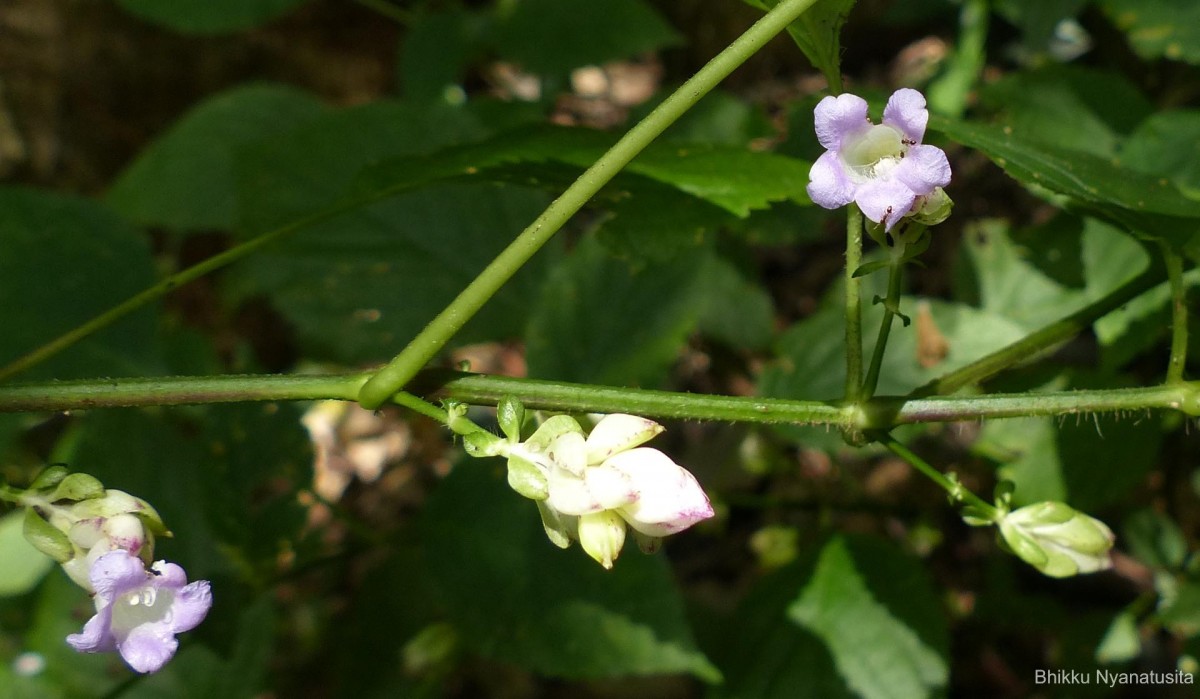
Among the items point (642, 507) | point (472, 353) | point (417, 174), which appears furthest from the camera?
point (472, 353)

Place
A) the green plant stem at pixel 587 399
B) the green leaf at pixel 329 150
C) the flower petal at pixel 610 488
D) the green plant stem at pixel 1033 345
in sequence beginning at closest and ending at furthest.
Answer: the flower petal at pixel 610 488 → the green plant stem at pixel 587 399 → the green plant stem at pixel 1033 345 → the green leaf at pixel 329 150

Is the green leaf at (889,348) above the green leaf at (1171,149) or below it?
below

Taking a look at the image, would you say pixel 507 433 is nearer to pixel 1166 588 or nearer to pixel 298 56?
pixel 1166 588

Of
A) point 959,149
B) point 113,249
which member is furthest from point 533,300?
point 959,149

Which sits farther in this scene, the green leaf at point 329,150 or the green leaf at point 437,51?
the green leaf at point 437,51

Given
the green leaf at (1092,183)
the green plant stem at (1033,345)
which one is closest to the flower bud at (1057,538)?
the green plant stem at (1033,345)

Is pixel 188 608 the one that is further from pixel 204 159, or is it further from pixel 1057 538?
pixel 204 159

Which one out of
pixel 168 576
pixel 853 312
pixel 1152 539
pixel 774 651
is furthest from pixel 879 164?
pixel 1152 539

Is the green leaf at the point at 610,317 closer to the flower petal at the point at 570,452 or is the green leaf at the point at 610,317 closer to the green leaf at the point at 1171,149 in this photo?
the green leaf at the point at 1171,149
